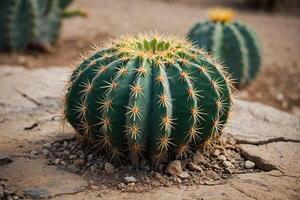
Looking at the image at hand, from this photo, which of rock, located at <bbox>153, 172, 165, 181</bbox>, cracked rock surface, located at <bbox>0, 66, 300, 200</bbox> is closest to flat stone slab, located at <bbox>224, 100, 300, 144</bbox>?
cracked rock surface, located at <bbox>0, 66, 300, 200</bbox>

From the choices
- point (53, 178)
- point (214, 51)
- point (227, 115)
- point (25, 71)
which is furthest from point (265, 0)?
point (53, 178)

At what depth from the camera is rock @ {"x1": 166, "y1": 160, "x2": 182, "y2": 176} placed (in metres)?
3.15

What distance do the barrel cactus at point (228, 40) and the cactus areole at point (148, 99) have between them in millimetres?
2210

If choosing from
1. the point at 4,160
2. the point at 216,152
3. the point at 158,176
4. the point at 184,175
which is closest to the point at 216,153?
the point at 216,152

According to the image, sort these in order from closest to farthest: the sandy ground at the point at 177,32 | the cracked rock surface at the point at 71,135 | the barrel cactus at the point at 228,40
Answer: the cracked rock surface at the point at 71,135, the barrel cactus at the point at 228,40, the sandy ground at the point at 177,32

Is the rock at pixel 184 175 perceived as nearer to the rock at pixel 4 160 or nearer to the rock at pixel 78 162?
the rock at pixel 78 162

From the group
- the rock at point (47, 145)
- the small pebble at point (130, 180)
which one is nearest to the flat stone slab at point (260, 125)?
the small pebble at point (130, 180)

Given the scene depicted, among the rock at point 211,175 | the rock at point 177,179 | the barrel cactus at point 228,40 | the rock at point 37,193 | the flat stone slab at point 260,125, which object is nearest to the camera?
the rock at point 37,193

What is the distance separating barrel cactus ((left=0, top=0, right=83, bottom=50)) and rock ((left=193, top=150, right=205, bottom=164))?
3.71 metres

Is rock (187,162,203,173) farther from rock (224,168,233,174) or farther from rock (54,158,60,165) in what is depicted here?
rock (54,158,60,165)

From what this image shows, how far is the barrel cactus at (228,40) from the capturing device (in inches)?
217

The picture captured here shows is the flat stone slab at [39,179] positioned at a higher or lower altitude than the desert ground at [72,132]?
lower

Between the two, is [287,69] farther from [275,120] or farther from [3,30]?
[3,30]

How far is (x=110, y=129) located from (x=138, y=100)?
24cm
